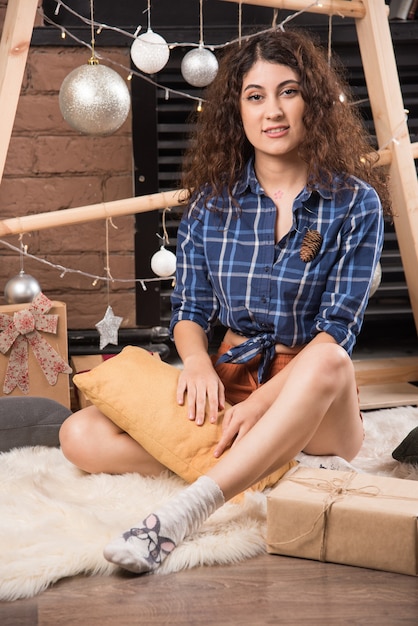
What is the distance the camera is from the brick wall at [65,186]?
289 centimetres

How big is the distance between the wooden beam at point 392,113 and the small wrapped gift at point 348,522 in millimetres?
1086

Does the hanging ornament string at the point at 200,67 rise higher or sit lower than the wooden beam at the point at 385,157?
higher

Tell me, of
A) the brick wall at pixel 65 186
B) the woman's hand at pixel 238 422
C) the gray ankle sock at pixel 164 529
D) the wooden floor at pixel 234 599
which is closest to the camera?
the wooden floor at pixel 234 599

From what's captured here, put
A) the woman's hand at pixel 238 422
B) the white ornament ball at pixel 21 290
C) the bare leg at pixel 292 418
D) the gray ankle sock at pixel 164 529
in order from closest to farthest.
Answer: the gray ankle sock at pixel 164 529 → the bare leg at pixel 292 418 → the woman's hand at pixel 238 422 → the white ornament ball at pixel 21 290

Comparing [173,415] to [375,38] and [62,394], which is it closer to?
[62,394]

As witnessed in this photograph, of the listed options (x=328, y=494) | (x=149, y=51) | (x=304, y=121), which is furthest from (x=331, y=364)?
(x=149, y=51)

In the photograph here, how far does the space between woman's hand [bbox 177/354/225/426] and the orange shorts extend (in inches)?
5.3

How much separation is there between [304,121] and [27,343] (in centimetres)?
96

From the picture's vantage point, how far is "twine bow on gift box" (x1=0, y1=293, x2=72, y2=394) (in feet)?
7.56

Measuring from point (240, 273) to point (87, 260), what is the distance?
119 centimetres

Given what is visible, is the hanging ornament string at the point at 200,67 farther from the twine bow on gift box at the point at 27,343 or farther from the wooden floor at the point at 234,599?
the wooden floor at the point at 234,599

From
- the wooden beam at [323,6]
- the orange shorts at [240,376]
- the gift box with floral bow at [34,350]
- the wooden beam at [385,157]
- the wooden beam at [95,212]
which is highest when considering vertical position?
the wooden beam at [323,6]

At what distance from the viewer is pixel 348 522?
148cm

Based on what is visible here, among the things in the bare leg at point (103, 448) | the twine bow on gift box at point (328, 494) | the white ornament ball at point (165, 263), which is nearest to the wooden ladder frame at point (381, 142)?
the white ornament ball at point (165, 263)
